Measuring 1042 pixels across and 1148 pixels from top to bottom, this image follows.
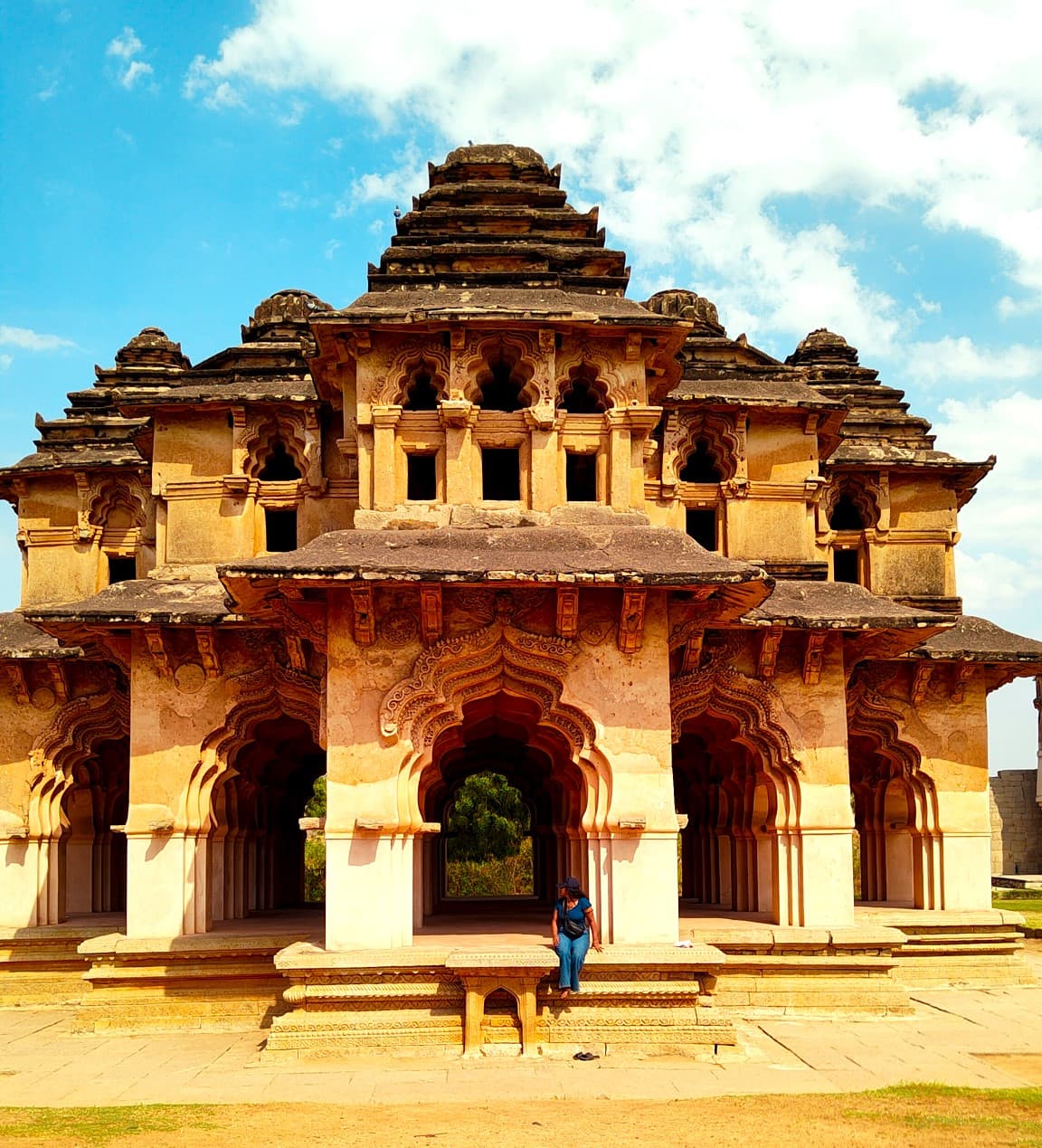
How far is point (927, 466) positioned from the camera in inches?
811

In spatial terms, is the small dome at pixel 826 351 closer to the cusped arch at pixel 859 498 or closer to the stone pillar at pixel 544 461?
the cusped arch at pixel 859 498

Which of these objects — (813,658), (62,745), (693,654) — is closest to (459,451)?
(693,654)

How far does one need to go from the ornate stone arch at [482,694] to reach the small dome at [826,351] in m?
12.0

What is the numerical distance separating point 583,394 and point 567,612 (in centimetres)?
339

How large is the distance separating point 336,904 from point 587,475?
222 inches

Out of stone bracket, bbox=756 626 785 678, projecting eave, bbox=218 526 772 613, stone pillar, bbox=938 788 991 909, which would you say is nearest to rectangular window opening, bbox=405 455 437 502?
projecting eave, bbox=218 526 772 613

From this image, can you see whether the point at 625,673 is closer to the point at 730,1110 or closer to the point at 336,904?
the point at 336,904

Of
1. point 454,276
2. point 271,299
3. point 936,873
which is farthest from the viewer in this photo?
point 271,299

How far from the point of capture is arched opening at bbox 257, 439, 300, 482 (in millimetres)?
17656

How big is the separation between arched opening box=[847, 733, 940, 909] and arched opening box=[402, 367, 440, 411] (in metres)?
8.03

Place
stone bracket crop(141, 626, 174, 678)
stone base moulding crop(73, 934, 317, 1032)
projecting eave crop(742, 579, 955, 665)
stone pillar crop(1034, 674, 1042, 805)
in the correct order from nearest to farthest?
stone base moulding crop(73, 934, 317, 1032) < projecting eave crop(742, 579, 955, 665) < stone bracket crop(141, 626, 174, 678) < stone pillar crop(1034, 674, 1042, 805)

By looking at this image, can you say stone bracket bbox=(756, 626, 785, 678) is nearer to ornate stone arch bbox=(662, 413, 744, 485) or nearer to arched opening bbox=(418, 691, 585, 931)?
arched opening bbox=(418, 691, 585, 931)

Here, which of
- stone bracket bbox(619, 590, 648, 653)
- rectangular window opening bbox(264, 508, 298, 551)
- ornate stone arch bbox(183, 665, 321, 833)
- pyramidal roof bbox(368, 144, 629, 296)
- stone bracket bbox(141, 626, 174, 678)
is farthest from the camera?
rectangular window opening bbox(264, 508, 298, 551)

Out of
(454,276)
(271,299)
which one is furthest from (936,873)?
(271,299)
